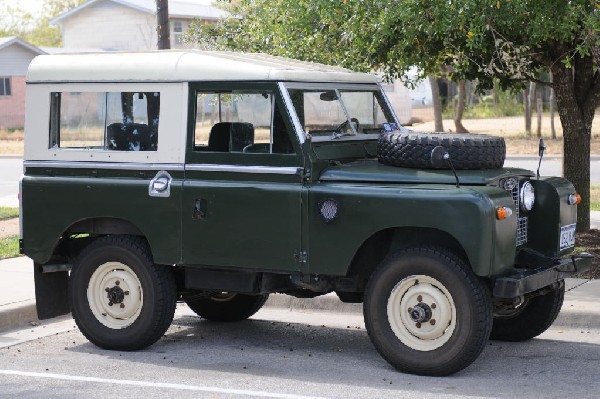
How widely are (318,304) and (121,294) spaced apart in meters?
2.20

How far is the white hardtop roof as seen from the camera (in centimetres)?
781

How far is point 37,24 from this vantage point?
8331 centimetres

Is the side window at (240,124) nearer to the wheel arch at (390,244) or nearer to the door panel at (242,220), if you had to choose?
the door panel at (242,220)

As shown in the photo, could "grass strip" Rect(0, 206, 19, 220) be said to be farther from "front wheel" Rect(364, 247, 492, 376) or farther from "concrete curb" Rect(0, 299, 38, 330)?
"front wheel" Rect(364, 247, 492, 376)

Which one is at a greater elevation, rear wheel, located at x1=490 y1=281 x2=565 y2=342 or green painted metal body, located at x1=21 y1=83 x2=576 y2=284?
green painted metal body, located at x1=21 y1=83 x2=576 y2=284

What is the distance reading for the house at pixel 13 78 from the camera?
53094mm

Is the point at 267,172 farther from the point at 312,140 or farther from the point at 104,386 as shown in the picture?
the point at 104,386

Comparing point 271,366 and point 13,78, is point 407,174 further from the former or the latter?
point 13,78

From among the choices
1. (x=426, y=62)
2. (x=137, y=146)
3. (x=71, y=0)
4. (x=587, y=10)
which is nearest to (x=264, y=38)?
(x=426, y=62)

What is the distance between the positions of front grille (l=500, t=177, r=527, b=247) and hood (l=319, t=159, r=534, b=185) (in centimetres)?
6

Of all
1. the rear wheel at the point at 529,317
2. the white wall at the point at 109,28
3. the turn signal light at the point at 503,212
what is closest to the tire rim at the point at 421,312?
the turn signal light at the point at 503,212

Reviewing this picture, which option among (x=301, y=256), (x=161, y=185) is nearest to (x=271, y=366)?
(x=301, y=256)

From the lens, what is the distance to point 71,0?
81125mm

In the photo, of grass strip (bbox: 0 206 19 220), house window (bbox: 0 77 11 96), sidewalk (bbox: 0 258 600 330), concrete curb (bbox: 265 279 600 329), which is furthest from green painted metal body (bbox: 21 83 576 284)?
house window (bbox: 0 77 11 96)
